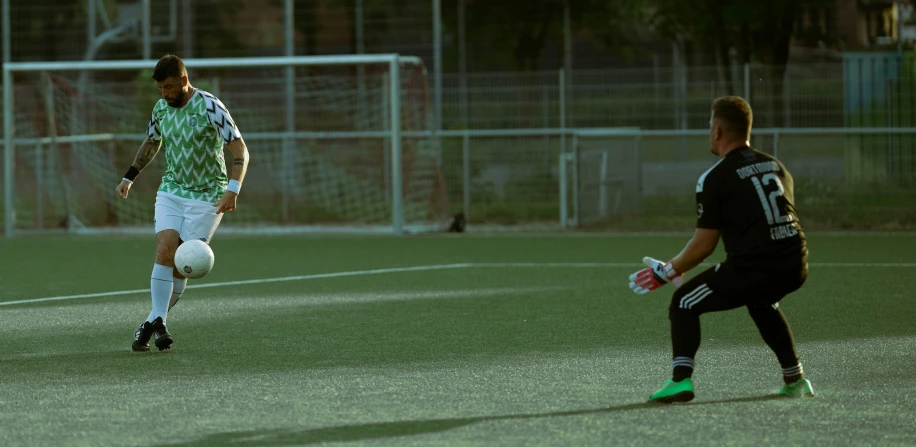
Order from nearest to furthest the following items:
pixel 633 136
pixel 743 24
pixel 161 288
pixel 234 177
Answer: pixel 234 177 → pixel 161 288 → pixel 633 136 → pixel 743 24

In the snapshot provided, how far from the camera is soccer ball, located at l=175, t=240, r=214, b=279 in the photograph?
8.52 m

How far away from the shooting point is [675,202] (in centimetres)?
2025

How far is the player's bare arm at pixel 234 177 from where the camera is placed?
850cm

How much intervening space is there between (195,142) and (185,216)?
18.1 inches

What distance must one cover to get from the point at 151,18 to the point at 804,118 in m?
14.3

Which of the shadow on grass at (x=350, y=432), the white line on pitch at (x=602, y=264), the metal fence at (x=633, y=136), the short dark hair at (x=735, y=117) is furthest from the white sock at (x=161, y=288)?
the metal fence at (x=633, y=136)

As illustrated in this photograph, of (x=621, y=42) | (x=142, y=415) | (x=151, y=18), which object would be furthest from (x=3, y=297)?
(x=621, y=42)

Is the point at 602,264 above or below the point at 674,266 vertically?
below

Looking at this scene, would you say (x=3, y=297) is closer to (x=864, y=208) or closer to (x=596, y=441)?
(x=596, y=441)

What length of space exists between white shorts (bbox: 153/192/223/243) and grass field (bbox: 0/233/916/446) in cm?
70

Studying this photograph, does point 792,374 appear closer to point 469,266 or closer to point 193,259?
point 193,259

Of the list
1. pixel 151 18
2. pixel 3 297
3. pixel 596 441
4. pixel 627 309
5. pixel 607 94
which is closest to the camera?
pixel 596 441

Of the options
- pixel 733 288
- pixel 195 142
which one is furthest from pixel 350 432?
pixel 195 142

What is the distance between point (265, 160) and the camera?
2173cm
